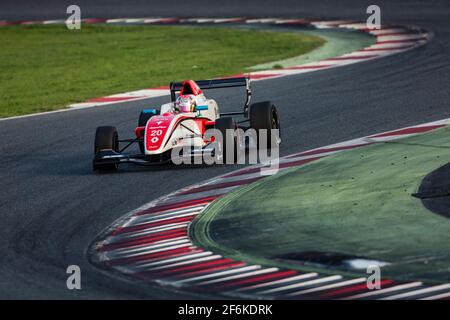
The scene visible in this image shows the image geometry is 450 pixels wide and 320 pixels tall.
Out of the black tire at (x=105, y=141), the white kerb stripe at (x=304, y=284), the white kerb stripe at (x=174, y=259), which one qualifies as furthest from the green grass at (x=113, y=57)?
the white kerb stripe at (x=304, y=284)

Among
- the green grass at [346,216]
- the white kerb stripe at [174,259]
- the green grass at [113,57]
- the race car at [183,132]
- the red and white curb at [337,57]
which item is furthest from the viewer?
the green grass at [113,57]

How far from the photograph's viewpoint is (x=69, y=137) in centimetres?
1755

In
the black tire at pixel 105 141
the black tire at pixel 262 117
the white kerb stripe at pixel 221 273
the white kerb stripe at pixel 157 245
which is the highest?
the black tire at pixel 262 117

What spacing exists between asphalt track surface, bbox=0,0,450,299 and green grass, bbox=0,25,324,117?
2.36m

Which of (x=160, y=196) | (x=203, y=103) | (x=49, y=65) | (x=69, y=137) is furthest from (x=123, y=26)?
(x=160, y=196)

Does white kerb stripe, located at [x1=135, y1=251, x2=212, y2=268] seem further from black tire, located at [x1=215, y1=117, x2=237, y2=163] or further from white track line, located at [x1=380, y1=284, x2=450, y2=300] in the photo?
black tire, located at [x1=215, y1=117, x2=237, y2=163]

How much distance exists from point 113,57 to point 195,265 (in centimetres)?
1831

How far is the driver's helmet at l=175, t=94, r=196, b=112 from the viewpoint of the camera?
15031mm

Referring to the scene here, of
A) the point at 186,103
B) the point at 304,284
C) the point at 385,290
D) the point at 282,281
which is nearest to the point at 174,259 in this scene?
the point at 282,281

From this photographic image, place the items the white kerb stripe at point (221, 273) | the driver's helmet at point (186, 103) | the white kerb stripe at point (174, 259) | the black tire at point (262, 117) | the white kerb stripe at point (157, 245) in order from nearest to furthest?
the white kerb stripe at point (221, 273), the white kerb stripe at point (174, 259), the white kerb stripe at point (157, 245), the driver's helmet at point (186, 103), the black tire at point (262, 117)

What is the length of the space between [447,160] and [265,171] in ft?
7.43

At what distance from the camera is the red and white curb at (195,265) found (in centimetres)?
858

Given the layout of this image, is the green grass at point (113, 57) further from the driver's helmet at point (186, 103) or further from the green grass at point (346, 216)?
the green grass at point (346, 216)

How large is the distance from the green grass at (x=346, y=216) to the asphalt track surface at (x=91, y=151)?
120 cm
